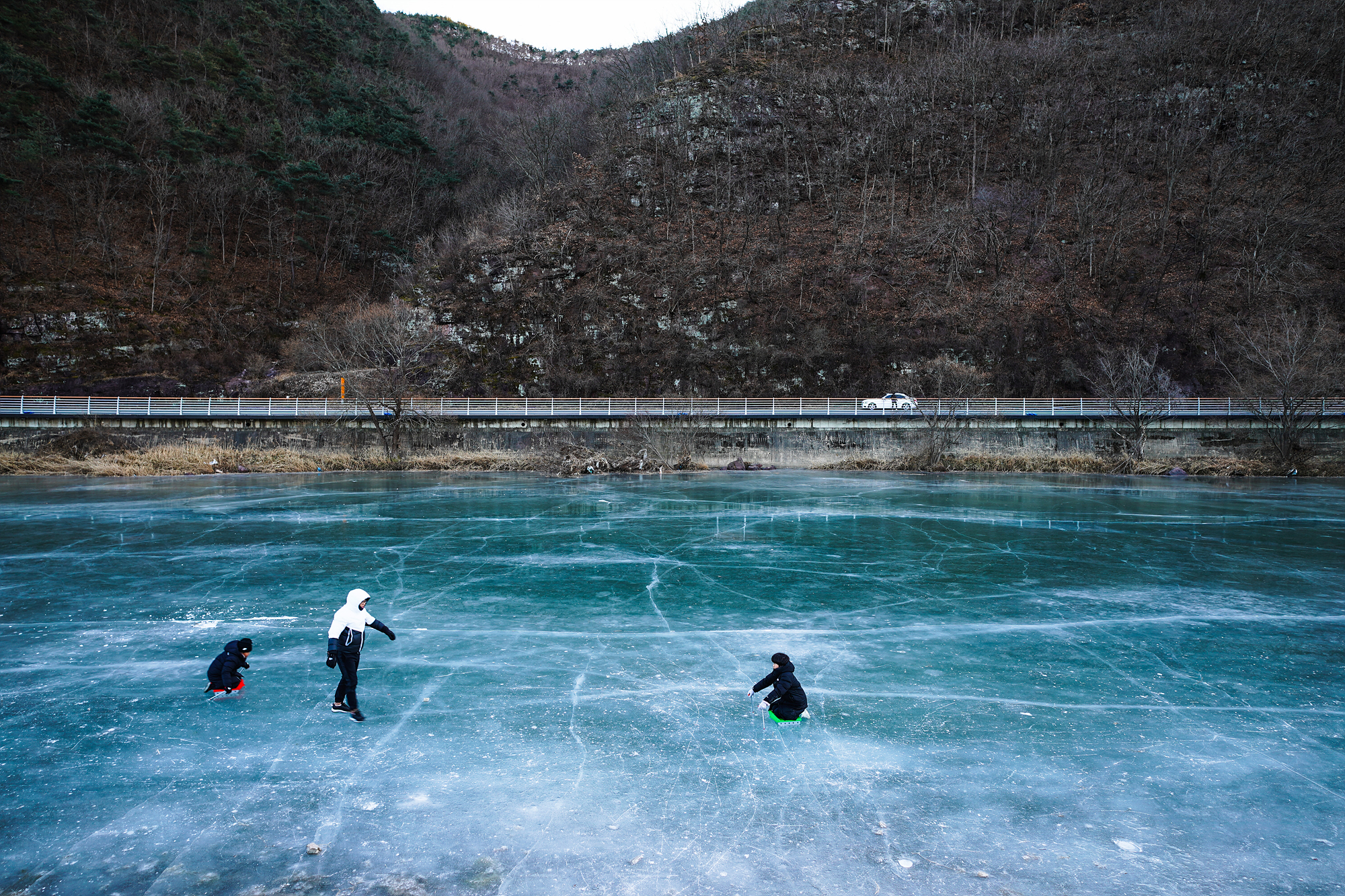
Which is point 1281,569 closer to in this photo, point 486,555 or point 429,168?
point 486,555

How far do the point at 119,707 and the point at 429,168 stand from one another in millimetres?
71099

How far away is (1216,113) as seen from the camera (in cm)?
5419

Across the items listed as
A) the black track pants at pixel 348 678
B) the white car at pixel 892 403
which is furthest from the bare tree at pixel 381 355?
the black track pants at pixel 348 678

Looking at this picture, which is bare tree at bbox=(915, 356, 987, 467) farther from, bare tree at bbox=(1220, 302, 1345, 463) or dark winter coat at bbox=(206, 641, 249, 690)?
dark winter coat at bbox=(206, 641, 249, 690)

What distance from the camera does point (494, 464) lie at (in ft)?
101

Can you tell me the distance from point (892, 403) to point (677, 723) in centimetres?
2955

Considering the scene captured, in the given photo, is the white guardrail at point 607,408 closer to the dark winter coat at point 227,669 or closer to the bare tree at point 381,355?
the bare tree at point 381,355

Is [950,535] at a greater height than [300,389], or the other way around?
[300,389]

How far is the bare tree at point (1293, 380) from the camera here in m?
28.5

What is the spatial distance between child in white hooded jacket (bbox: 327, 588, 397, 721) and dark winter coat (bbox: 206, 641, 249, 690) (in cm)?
101

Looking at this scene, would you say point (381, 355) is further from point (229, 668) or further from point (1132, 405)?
point (1132, 405)

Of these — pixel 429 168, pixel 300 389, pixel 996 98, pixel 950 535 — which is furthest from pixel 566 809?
pixel 429 168

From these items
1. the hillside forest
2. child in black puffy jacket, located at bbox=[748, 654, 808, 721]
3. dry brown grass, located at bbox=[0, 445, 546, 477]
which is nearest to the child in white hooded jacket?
child in black puffy jacket, located at bbox=[748, 654, 808, 721]

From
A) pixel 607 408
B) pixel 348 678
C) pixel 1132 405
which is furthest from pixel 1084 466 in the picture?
pixel 348 678
